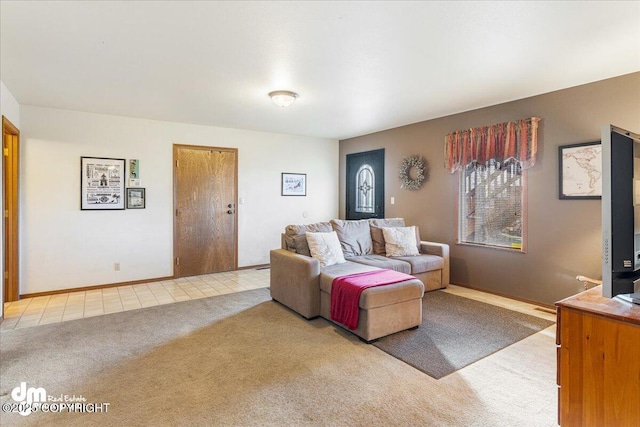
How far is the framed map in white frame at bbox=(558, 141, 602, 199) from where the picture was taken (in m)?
3.39

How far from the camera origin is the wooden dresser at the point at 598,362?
1301 millimetres

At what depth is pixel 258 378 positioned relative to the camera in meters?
2.31

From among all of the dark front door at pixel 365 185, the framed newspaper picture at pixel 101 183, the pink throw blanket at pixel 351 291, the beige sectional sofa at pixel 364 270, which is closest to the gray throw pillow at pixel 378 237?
the beige sectional sofa at pixel 364 270

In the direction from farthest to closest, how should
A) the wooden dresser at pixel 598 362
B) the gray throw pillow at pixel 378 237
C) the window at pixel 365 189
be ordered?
the window at pixel 365 189, the gray throw pillow at pixel 378 237, the wooden dresser at pixel 598 362

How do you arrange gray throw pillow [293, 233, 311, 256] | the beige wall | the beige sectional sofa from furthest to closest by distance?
1. the beige wall
2. gray throw pillow [293, 233, 311, 256]
3. the beige sectional sofa

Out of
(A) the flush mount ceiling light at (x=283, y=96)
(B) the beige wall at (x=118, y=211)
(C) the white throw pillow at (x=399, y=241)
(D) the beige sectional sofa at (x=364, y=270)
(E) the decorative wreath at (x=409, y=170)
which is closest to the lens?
(D) the beige sectional sofa at (x=364, y=270)

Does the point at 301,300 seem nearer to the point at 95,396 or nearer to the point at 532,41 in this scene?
the point at 95,396

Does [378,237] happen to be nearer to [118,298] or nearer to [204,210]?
[204,210]

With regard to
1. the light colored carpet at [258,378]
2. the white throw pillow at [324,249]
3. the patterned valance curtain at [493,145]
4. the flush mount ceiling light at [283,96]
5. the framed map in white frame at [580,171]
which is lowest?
the light colored carpet at [258,378]

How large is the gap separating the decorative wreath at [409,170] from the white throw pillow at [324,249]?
2071mm

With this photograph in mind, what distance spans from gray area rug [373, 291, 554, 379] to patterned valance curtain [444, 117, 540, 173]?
1.76 meters

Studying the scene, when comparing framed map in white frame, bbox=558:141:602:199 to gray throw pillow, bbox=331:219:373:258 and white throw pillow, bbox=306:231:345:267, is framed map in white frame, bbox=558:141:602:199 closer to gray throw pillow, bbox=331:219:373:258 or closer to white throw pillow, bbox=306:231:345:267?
gray throw pillow, bbox=331:219:373:258

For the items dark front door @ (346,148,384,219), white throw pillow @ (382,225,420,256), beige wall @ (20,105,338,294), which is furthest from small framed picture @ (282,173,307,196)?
white throw pillow @ (382,225,420,256)

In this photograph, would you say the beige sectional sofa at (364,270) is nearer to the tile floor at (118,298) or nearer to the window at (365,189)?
the tile floor at (118,298)
